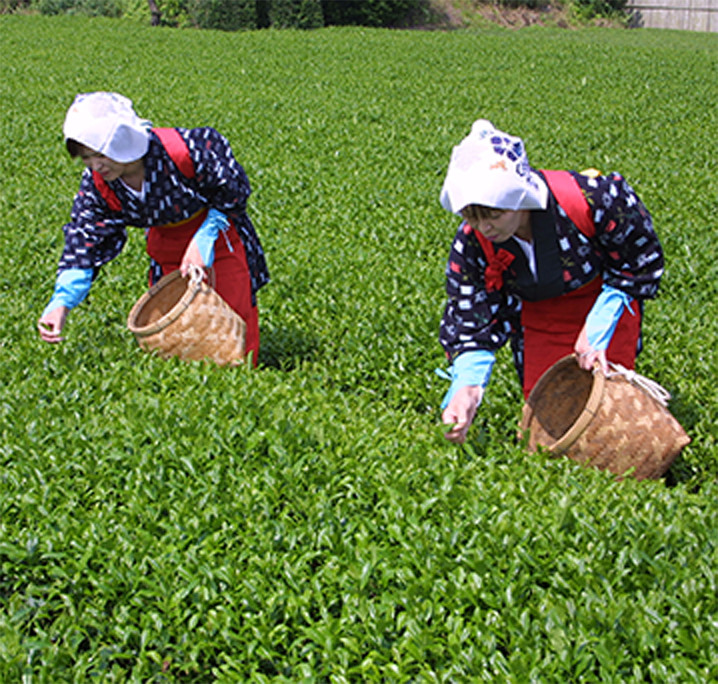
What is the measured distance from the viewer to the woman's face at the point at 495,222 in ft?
10.1

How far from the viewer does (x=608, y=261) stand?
3.50 meters

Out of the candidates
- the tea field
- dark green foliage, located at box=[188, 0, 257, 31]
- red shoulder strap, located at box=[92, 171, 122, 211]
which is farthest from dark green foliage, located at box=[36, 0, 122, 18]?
red shoulder strap, located at box=[92, 171, 122, 211]

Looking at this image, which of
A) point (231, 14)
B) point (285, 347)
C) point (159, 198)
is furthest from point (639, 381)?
point (231, 14)

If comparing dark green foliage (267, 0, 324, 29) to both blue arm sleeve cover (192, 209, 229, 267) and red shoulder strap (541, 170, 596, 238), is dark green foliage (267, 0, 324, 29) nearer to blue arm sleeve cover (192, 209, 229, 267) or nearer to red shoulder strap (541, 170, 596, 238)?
blue arm sleeve cover (192, 209, 229, 267)

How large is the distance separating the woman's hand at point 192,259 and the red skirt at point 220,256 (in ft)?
0.89

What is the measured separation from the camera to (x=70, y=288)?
4402 millimetres

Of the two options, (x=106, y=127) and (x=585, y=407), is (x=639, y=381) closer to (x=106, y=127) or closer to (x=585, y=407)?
(x=585, y=407)

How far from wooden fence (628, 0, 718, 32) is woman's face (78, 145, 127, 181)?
38.5 meters

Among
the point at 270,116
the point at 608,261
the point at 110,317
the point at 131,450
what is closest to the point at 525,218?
the point at 608,261

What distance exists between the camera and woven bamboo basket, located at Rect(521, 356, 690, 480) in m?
3.44

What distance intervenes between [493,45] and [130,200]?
19955 mm

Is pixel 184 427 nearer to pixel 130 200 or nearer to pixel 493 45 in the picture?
pixel 130 200

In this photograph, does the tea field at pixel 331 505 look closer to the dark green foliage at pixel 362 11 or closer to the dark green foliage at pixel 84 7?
the dark green foliage at pixel 362 11

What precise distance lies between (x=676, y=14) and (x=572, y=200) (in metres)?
39.0
